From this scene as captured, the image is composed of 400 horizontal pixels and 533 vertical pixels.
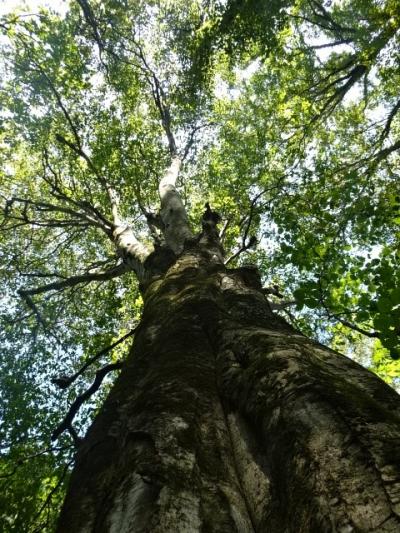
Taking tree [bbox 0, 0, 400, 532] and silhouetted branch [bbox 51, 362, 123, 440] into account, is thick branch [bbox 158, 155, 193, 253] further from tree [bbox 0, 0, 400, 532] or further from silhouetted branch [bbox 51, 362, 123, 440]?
→ silhouetted branch [bbox 51, 362, 123, 440]

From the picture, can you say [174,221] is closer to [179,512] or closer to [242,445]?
[242,445]

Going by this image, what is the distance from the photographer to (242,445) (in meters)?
2.15

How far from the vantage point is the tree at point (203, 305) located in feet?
5.43

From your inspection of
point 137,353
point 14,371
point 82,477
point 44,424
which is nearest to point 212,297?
point 137,353

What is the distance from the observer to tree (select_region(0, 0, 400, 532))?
5.43 ft

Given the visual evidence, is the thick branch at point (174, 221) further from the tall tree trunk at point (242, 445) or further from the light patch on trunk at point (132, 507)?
the light patch on trunk at point (132, 507)

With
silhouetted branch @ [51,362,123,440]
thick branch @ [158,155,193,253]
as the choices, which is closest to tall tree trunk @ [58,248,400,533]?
silhouetted branch @ [51,362,123,440]

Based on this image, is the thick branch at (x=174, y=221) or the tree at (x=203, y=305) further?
the thick branch at (x=174, y=221)

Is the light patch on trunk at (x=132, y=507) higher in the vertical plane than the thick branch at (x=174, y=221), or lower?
lower

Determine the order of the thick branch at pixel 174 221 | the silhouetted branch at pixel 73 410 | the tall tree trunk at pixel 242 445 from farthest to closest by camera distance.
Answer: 1. the thick branch at pixel 174 221
2. the silhouetted branch at pixel 73 410
3. the tall tree trunk at pixel 242 445

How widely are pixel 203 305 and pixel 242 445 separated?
6.01 ft

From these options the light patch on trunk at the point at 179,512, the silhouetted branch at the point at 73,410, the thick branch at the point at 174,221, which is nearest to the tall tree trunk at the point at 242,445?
the light patch on trunk at the point at 179,512

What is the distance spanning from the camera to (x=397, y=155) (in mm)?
16672

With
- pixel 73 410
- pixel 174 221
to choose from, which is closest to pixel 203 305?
pixel 73 410
